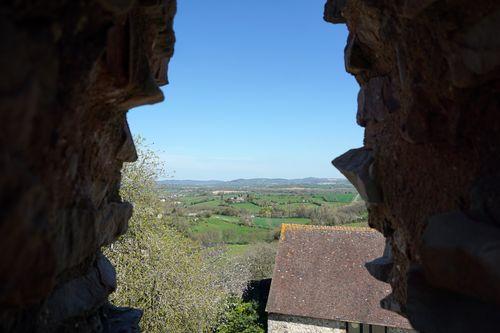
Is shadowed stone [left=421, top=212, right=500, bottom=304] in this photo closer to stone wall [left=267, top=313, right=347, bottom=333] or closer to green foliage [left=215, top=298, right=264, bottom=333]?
stone wall [left=267, top=313, right=347, bottom=333]

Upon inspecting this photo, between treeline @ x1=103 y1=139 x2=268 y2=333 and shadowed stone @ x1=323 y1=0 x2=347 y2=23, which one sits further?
treeline @ x1=103 y1=139 x2=268 y2=333

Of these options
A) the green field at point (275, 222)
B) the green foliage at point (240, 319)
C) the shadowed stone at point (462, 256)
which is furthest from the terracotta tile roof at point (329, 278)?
the green field at point (275, 222)

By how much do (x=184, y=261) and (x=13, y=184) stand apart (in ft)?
37.3

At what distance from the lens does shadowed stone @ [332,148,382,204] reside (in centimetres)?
368

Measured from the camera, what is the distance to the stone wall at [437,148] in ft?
7.27

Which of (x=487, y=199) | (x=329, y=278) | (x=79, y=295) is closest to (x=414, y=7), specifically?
(x=487, y=199)

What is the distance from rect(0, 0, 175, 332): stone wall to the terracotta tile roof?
9523 millimetres

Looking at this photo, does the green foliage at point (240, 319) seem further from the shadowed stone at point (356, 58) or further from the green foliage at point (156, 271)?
the shadowed stone at point (356, 58)

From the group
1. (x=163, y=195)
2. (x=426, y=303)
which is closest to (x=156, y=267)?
(x=163, y=195)

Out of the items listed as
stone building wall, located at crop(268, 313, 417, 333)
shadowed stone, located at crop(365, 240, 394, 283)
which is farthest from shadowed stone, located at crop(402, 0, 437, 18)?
stone building wall, located at crop(268, 313, 417, 333)

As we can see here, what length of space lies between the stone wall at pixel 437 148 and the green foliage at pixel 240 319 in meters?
10.3

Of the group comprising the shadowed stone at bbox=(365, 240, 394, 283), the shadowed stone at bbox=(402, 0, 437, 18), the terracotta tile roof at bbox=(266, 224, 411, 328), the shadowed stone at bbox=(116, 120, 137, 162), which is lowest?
the terracotta tile roof at bbox=(266, 224, 411, 328)

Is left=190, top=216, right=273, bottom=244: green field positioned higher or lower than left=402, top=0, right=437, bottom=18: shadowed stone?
lower

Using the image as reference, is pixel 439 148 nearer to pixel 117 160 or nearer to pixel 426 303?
pixel 426 303
